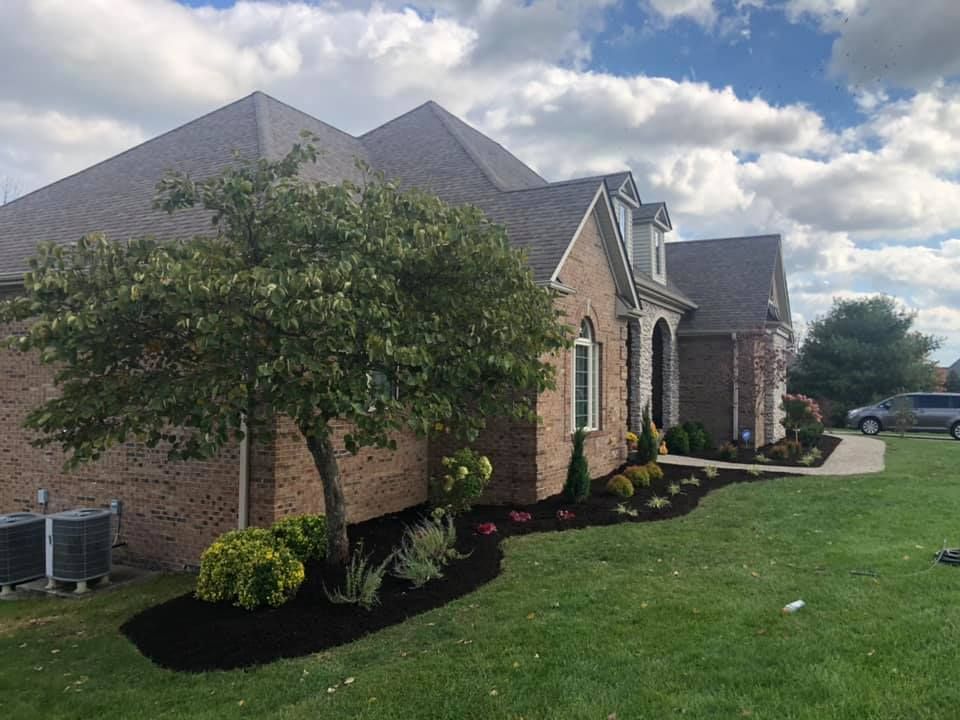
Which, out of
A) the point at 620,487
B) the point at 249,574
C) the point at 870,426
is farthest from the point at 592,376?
the point at 870,426

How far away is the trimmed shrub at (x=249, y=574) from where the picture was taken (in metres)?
6.20

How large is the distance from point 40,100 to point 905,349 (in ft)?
126

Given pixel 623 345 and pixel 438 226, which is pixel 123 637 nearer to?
pixel 438 226

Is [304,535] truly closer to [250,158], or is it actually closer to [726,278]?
[250,158]

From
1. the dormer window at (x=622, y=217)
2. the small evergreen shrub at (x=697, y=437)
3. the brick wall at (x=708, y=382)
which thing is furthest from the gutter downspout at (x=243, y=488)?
the brick wall at (x=708, y=382)

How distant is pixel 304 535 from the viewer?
24.2ft

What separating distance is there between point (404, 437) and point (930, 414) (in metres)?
24.8

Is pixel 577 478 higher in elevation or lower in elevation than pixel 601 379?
lower

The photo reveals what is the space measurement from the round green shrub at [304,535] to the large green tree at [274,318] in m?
1.27

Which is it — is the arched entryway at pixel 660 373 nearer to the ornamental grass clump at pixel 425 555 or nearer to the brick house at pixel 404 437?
the brick house at pixel 404 437

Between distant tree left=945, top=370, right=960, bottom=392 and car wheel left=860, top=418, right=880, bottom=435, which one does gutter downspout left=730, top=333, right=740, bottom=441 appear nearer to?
car wheel left=860, top=418, right=880, bottom=435

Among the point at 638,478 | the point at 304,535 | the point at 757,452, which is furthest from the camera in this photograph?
the point at 757,452

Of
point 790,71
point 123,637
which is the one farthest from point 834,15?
point 123,637

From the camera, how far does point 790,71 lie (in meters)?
11.0
